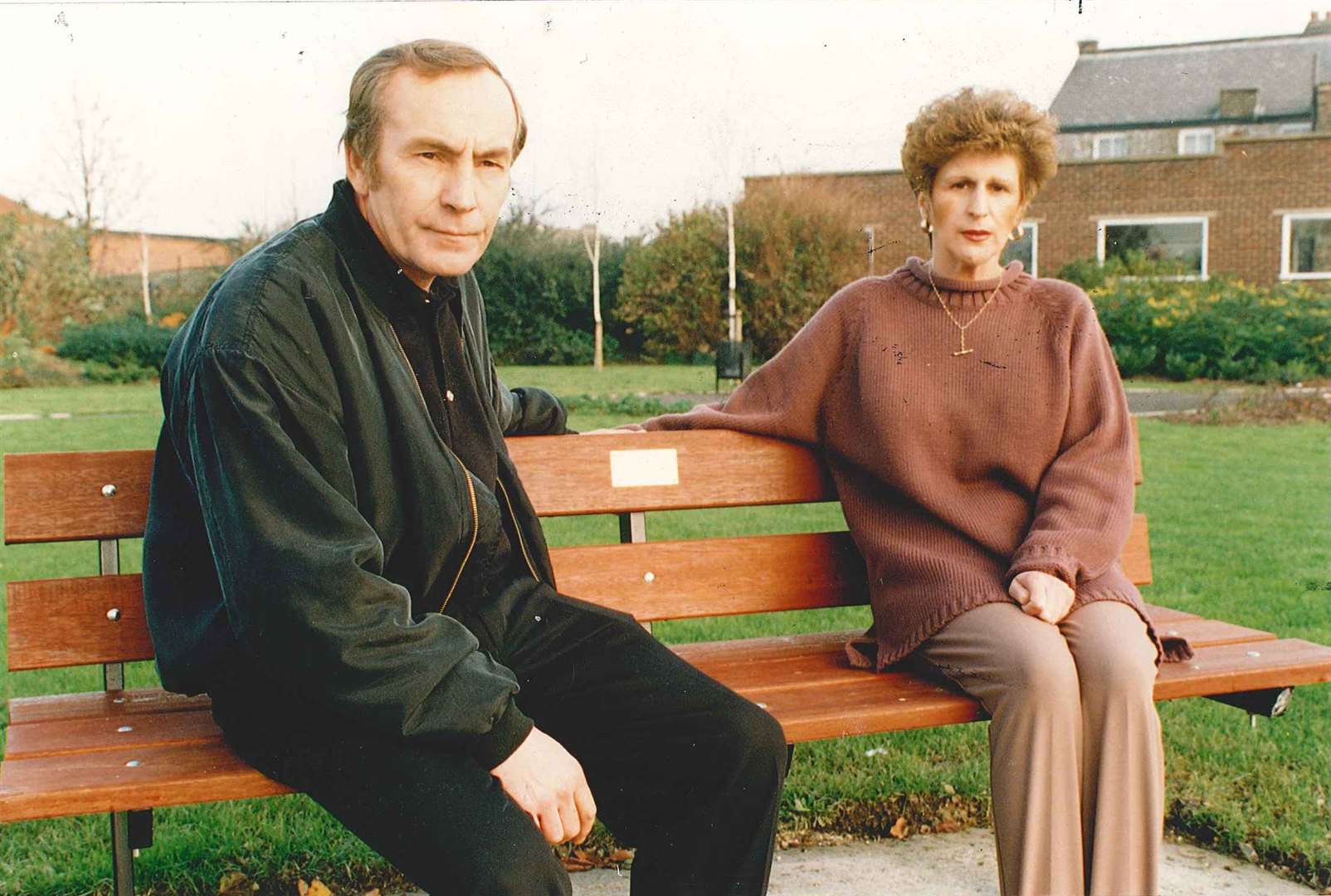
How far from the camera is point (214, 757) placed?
256 centimetres

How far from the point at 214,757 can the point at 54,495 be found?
83 cm

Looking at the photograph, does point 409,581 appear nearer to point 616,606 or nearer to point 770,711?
point 770,711

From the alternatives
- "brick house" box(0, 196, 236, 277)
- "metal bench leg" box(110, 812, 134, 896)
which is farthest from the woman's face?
"brick house" box(0, 196, 236, 277)

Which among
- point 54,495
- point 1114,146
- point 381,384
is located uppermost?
point 1114,146

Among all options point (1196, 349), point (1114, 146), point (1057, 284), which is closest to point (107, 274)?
point (1196, 349)

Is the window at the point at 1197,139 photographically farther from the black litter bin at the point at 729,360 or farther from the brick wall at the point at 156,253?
the black litter bin at the point at 729,360

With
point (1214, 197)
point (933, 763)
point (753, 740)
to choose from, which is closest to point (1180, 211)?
point (1214, 197)

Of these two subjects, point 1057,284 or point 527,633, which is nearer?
point 527,633

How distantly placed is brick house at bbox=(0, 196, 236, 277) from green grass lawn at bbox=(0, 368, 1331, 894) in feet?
64.1

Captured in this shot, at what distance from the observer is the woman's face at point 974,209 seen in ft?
11.2

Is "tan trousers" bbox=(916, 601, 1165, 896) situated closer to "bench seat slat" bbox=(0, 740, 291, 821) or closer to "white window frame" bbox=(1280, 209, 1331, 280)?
"bench seat slat" bbox=(0, 740, 291, 821)

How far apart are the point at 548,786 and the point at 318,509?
0.61 meters

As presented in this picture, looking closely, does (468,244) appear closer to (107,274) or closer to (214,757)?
(214,757)

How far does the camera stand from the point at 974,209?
3414 mm
